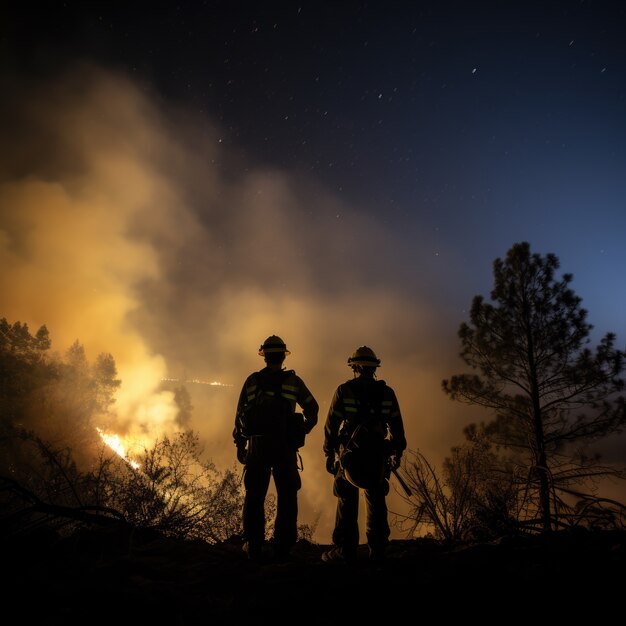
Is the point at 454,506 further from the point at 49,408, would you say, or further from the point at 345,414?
the point at 49,408

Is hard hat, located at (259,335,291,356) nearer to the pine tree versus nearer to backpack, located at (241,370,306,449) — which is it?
backpack, located at (241,370,306,449)

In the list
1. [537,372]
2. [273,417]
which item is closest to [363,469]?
[273,417]

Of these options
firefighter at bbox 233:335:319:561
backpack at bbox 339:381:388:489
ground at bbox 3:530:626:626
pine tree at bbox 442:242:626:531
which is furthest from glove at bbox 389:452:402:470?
pine tree at bbox 442:242:626:531

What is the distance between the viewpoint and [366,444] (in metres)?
4.21

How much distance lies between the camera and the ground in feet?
6.30

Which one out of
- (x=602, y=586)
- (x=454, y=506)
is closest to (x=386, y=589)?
(x=602, y=586)

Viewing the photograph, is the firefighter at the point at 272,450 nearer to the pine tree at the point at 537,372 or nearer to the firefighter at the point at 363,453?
the firefighter at the point at 363,453

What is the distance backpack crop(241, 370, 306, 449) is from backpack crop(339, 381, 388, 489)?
0.59 m

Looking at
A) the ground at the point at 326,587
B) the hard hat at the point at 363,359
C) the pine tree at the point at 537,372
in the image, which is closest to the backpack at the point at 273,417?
the hard hat at the point at 363,359

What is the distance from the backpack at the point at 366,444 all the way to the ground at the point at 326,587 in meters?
1.01

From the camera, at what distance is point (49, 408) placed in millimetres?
42125

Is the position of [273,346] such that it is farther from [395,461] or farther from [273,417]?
[395,461]

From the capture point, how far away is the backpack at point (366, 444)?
4105 mm

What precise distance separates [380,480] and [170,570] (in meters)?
2.31
